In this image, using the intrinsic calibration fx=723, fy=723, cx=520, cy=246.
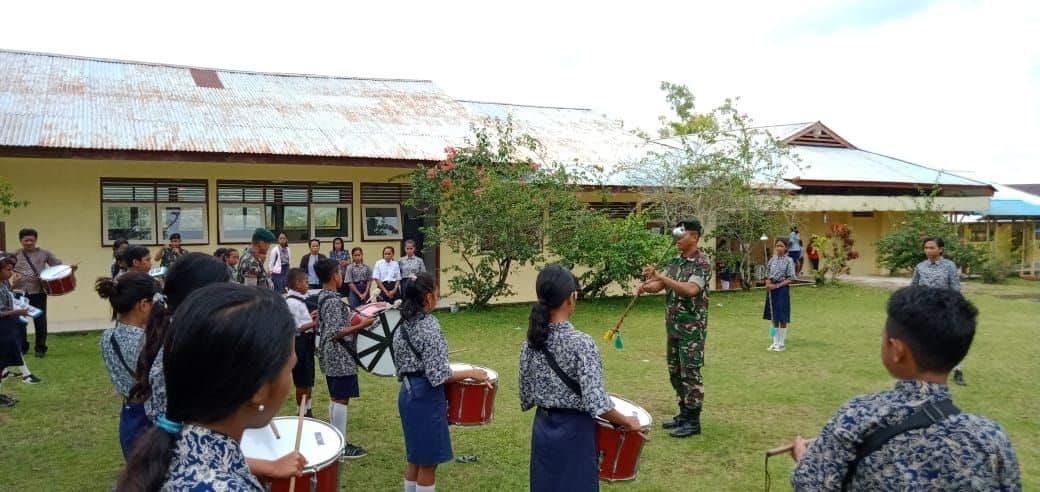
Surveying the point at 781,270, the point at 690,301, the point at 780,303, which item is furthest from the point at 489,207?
the point at 690,301

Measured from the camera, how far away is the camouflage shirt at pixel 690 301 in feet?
19.8

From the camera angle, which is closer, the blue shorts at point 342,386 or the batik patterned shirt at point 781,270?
the blue shorts at point 342,386

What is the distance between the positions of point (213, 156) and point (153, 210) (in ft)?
6.28

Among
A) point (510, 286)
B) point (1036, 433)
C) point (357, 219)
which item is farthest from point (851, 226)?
point (1036, 433)

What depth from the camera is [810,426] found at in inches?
256

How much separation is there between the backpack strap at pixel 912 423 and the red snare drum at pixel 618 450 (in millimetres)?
1671

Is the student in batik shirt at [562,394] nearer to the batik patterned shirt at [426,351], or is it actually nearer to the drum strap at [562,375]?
the drum strap at [562,375]

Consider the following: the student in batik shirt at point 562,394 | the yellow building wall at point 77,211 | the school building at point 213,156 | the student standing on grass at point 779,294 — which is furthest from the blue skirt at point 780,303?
the yellow building wall at point 77,211

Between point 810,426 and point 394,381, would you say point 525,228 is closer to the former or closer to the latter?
point 394,381

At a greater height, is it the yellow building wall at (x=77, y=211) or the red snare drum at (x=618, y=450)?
the yellow building wall at (x=77, y=211)

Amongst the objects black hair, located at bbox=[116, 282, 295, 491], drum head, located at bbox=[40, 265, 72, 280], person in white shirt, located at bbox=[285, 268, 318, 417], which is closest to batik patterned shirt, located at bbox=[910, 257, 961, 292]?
person in white shirt, located at bbox=[285, 268, 318, 417]

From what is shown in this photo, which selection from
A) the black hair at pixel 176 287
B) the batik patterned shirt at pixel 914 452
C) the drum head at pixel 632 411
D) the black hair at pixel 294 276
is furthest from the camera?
the black hair at pixel 294 276

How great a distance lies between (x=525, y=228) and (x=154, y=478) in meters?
12.4

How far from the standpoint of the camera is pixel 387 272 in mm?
12680
